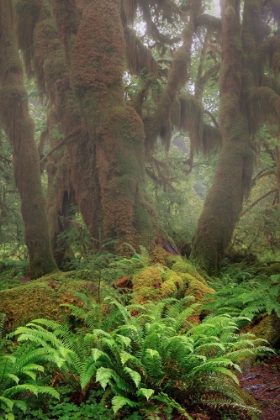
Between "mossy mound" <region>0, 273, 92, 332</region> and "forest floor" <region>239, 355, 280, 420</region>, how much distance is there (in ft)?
7.75

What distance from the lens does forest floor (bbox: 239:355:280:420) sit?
4099 millimetres

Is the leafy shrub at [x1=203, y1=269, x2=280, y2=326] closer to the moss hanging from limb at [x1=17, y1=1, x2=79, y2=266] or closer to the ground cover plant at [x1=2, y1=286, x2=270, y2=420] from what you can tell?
the ground cover plant at [x1=2, y1=286, x2=270, y2=420]

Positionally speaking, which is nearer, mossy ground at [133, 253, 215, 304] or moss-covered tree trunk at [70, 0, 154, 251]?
mossy ground at [133, 253, 215, 304]

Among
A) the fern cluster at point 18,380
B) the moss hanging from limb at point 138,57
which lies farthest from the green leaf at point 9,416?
the moss hanging from limb at point 138,57

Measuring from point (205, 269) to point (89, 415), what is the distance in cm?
754

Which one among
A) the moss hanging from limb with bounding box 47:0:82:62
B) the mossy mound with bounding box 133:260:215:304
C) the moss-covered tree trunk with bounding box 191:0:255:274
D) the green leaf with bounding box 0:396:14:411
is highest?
the moss hanging from limb with bounding box 47:0:82:62

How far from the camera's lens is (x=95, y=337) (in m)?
4.04

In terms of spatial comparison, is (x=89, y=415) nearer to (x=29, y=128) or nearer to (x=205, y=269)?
(x=205, y=269)

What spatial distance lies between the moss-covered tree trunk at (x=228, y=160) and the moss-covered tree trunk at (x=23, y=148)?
4083 millimetres

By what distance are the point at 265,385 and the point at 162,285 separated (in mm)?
2311

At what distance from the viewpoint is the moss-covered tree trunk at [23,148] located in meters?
9.64

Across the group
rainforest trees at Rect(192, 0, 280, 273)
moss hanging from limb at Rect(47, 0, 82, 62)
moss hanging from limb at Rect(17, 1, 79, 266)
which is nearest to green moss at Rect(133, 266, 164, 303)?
rainforest trees at Rect(192, 0, 280, 273)

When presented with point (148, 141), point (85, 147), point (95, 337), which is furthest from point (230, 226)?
point (95, 337)

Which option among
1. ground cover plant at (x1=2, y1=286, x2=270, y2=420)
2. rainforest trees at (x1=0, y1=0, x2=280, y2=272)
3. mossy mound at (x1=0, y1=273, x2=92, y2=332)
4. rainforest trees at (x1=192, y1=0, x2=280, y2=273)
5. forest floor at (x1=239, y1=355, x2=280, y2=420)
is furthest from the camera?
rainforest trees at (x1=192, y1=0, x2=280, y2=273)
